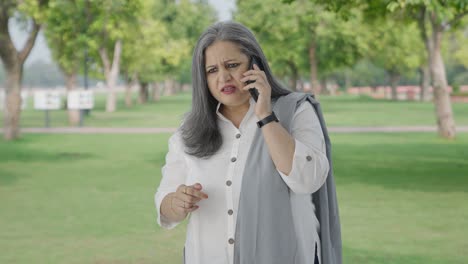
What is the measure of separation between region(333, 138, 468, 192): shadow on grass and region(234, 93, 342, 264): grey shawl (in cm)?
965

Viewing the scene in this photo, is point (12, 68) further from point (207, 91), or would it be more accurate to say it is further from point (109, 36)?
point (109, 36)

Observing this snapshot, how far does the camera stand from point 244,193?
2.93m

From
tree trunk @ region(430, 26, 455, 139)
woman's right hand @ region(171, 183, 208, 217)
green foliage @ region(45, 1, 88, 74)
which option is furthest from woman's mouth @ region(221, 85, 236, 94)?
green foliage @ region(45, 1, 88, 74)

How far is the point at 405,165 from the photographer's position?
15.6 meters

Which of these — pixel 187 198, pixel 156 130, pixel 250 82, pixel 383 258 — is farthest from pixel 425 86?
pixel 187 198

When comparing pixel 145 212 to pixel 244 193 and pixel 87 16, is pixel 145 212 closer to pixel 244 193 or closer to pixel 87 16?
pixel 244 193

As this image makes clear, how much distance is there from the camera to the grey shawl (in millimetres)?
2912

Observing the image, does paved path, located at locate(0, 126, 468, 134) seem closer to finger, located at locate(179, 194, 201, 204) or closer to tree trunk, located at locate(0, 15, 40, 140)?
tree trunk, located at locate(0, 15, 40, 140)

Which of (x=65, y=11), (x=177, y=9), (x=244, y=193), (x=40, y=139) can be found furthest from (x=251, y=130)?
(x=177, y=9)

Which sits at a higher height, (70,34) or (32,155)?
(70,34)

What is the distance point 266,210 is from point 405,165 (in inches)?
516

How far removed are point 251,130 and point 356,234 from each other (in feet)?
19.8

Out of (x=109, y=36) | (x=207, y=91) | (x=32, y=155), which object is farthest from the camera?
(x=109, y=36)

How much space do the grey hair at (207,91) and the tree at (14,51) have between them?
20054mm
